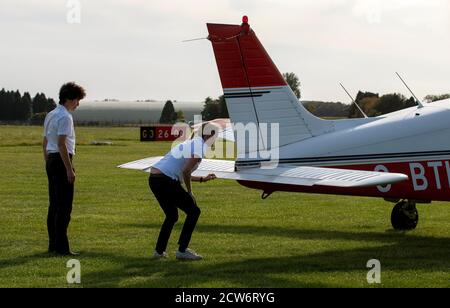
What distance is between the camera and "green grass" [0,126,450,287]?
8156 millimetres

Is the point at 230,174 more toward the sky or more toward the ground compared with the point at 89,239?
more toward the sky

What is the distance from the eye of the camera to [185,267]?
866cm

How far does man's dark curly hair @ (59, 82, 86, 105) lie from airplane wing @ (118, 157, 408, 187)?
5.36 feet

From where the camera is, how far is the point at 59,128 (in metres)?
9.03

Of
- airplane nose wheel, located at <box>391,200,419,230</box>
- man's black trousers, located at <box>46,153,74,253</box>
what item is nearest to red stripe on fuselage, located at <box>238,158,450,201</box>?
airplane nose wheel, located at <box>391,200,419,230</box>

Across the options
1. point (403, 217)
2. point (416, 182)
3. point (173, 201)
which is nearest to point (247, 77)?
point (173, 201)

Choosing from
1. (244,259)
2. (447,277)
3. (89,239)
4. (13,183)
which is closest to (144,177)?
(13,183)

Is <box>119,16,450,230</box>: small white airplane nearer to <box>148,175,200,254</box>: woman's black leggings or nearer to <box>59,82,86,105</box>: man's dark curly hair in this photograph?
<box>148,175,200,254</box>: woman's black leggings

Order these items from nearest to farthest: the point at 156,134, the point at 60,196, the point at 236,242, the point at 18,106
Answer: the point at 60,196, the point at 236,242, the point at 156,134, the point at 18,106

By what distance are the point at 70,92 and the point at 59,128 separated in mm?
473

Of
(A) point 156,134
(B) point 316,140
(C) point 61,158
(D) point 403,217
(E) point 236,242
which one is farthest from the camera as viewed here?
(A) point 156,134

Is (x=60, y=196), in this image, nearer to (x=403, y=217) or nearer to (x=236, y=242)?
(x=236, y=242)
